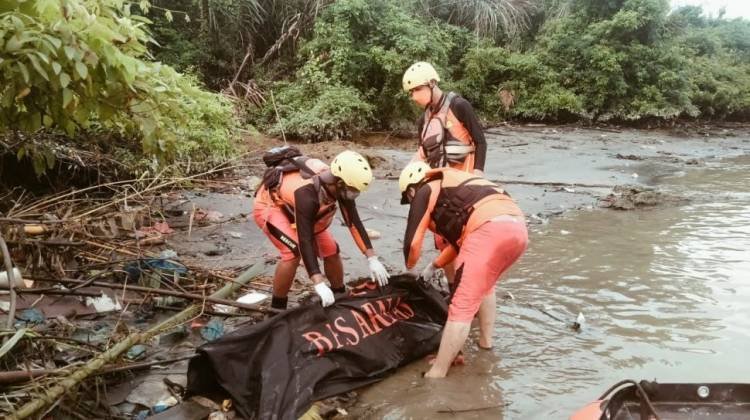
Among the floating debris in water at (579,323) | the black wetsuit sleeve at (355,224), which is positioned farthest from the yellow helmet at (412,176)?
the floating debris in water at (579,323)

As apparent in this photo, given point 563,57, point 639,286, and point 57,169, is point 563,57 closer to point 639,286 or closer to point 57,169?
point 639,286

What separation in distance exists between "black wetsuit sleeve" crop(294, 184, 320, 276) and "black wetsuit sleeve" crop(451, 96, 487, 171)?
152 centimetres

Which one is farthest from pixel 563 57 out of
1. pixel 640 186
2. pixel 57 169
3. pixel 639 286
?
pixel 57 169

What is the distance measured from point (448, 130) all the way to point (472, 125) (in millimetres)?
203

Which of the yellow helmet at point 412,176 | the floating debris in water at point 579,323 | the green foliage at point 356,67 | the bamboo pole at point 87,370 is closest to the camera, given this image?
the bamboo pole at point 87,370

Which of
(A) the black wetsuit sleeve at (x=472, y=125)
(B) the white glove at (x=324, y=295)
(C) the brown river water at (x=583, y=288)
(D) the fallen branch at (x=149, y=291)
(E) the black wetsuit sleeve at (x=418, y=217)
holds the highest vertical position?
(A) the black wetsuit sleeve at (x=472, y=125)

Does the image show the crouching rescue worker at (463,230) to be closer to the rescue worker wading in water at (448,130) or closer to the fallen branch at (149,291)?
the rescue worker wading in water at (448,130)

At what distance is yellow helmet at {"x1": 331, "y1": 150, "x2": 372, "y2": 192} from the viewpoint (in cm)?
411

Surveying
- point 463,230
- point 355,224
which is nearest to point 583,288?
point 463,230

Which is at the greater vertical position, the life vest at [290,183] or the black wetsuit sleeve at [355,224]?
the life vest at [290,183]

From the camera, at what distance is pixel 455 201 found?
3953mm

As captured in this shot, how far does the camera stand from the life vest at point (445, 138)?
499 cm

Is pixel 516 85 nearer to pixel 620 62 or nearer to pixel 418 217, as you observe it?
pixel 620 62

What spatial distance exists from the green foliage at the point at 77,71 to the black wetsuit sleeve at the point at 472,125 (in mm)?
2087
